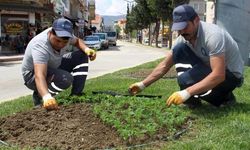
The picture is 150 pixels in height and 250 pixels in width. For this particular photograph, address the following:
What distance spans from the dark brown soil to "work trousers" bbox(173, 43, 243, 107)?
3.93 ft

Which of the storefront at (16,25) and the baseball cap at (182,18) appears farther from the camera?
the storefront at (16,25)

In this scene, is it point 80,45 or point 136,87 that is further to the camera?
point 80,45

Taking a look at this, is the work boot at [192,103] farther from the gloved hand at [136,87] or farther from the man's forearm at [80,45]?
the man's forearm at [80,45]

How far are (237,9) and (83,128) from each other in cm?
753

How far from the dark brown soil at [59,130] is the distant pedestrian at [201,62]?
89 centimetres

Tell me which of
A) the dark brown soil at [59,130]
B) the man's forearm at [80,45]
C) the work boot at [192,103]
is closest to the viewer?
the dark brown soil at [59,130]

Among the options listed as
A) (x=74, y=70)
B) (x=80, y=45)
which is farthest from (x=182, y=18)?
(x=74, y=70)

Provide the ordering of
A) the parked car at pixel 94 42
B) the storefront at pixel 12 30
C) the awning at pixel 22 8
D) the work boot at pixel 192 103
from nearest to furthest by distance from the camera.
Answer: the work boot at pixel 192 103 < the awning at pixel 22 8 < the storefront at pixel 12 30 < the parked car at pixel 94 42

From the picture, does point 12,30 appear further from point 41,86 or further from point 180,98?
point 180,98

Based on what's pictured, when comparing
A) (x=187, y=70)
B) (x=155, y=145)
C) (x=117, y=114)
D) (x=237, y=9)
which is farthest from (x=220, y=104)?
(x=237, y=9)

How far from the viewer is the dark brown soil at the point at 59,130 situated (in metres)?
4.51

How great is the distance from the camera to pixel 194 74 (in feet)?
18.9

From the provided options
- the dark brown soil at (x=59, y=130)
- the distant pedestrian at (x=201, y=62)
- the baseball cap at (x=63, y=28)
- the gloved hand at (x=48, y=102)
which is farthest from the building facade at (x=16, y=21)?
the gloved hand at (x=48, y=102)

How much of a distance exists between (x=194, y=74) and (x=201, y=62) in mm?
195
